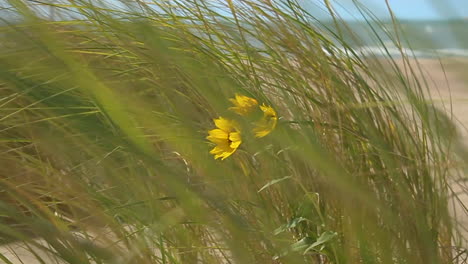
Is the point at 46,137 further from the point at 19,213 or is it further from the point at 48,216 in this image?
the point at 48,216

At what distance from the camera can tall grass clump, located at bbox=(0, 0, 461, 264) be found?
57 centimetres

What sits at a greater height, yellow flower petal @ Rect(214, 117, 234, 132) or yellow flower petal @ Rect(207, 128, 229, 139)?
yellow flower petal @ Rect(214, 117, 234, 132)

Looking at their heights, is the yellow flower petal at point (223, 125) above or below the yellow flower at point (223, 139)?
above

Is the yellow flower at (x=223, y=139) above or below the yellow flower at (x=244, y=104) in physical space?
below

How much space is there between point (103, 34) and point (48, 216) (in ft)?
0.70

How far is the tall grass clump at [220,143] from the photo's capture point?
0.57m

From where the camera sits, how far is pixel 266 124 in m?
0.65

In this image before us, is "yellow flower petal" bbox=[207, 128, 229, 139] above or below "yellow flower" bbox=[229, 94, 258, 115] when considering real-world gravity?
below

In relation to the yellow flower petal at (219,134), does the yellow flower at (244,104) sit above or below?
above

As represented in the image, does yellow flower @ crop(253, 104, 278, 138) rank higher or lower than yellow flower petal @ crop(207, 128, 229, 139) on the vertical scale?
higher

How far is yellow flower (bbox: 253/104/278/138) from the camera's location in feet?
2.07

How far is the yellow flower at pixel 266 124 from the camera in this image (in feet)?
2.07

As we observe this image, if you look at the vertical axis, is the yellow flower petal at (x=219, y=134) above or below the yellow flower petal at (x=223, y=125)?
below

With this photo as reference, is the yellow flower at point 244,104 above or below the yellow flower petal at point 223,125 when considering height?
above
